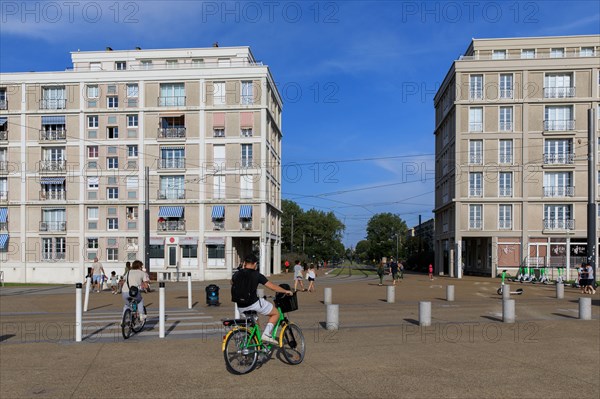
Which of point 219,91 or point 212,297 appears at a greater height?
Result: point 219,91

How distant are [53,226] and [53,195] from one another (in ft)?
9.40

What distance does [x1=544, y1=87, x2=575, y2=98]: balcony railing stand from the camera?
4997 cm

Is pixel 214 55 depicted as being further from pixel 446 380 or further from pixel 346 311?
pixel 446 380

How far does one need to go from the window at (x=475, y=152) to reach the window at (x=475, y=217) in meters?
4.17

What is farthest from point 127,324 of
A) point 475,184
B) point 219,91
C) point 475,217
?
point 475,184

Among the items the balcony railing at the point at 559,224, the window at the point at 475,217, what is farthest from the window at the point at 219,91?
the balcony railing at the point at 559,224

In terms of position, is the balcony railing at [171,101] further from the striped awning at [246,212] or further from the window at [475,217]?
the window at [475,217]

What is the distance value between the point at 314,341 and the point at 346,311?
702 cm

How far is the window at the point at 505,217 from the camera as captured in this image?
50.8m

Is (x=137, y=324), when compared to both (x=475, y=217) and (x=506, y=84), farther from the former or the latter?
(x=506, y=84)

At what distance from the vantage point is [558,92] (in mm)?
50156

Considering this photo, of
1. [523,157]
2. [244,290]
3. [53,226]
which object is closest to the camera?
[244,290]

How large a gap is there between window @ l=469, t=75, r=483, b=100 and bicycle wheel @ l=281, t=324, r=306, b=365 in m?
47.1

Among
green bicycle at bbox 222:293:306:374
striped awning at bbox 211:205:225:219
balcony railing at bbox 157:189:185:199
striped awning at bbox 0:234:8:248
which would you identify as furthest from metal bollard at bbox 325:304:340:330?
striped awning at bbox 0:234:8:248
